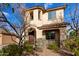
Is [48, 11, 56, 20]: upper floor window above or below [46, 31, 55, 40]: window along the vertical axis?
above

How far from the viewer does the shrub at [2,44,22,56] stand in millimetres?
2557

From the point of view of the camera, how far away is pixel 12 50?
101 inches

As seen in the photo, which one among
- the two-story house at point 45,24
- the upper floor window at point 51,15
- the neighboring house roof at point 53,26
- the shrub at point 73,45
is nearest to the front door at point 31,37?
the two-story house at point 45,24

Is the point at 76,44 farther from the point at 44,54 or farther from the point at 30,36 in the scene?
the point at 30,36

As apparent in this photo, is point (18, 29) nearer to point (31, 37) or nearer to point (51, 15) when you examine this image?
point (31, 37)

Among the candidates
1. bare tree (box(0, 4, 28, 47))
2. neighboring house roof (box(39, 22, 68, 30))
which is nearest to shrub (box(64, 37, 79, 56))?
neighboring house roof (box(39, 22, 68, 30))

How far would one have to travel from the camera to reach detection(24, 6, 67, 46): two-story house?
256cm

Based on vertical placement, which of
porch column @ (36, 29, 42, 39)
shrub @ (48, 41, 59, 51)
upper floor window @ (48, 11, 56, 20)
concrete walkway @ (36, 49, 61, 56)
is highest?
upper floor window @ (48, 11, 56, 20)

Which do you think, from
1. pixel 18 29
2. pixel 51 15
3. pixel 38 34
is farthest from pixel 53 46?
pixel 18 29

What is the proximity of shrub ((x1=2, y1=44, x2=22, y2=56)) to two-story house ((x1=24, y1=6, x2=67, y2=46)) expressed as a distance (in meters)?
0.22

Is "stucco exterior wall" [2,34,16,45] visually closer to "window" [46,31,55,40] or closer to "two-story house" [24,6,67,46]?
"two-story house" [24,6,67,46]

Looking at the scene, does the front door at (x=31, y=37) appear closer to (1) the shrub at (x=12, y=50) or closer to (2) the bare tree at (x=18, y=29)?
(2) the bare tree at (x=18, y=29)

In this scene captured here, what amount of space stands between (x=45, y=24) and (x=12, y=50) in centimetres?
57

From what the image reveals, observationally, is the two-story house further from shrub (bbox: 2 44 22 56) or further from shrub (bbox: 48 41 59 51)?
shrub (bbox: 2 44 22 56)
